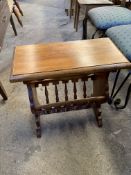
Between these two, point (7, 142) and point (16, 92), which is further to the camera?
point (16, 92)

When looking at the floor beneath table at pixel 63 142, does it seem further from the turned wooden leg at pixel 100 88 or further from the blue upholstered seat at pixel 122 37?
the blue upholstered seat at pixel 122 37

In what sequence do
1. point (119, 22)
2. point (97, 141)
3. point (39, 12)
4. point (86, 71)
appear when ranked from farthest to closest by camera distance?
point (39, 12) → point (119, 22) → point (97, 141) → point (86, 71)

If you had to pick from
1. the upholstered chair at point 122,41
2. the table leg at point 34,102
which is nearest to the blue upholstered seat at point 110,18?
the upholstered chair at point 122,41

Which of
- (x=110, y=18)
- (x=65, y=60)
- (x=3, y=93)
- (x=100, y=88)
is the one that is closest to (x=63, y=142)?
(x=100, y=88)

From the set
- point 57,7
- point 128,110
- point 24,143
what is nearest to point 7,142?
point 24,143

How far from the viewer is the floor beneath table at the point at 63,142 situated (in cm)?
117

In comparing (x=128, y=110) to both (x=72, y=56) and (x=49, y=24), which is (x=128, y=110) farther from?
(x=49, y=24)

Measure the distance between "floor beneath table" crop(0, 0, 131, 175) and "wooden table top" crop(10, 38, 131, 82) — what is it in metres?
0.46

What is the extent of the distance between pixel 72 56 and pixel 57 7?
280 centimetres

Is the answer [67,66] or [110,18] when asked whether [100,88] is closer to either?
[67,66]

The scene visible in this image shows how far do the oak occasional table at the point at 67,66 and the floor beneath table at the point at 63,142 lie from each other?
0.29ft

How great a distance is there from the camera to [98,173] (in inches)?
44.8

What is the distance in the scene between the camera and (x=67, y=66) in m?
1.09

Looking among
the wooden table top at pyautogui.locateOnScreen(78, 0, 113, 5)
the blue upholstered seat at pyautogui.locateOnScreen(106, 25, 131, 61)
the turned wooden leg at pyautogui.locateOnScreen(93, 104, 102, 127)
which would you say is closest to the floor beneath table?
the turned wooden leg at pyautogui.locateOnScreen(93, 104, 102, 127)
